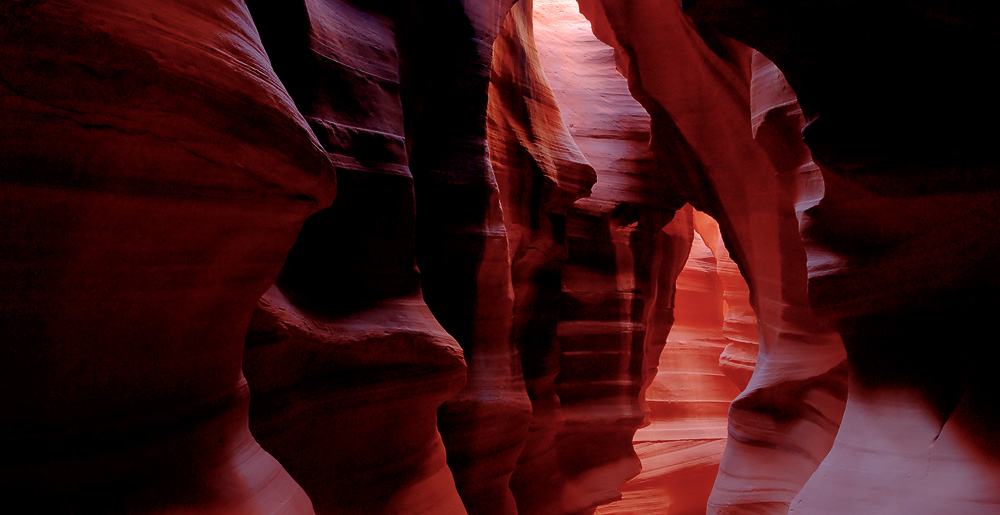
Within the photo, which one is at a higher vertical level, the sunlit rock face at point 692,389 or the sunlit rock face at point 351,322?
the sunlit rock face at point 351,322

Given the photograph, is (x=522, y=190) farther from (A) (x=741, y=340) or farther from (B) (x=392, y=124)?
(A) (x=741, y=340)

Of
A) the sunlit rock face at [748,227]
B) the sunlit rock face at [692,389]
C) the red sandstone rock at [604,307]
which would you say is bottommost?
the sunlit rock face at [692,389]

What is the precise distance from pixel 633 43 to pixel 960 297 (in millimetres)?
3734

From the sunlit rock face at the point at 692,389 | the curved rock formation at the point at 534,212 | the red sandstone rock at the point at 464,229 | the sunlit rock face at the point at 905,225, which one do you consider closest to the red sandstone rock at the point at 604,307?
the curved rock formation at the point at 534,212

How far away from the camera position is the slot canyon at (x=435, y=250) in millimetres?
1312

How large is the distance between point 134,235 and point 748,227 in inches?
171

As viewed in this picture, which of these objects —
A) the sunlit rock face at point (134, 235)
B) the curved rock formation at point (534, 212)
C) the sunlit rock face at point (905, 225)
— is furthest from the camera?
the curved rock formation at point (534, 212)

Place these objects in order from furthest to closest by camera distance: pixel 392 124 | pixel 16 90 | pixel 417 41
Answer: pixel 417 41 < pixel 392 124 < pixel 16 90

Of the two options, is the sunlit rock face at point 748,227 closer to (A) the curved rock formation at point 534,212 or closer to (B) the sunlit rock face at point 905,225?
(A) the curved rock formation at point 534,212

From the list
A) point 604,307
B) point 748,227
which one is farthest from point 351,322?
point 604,307

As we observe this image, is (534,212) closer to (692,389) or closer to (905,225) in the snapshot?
(905,225)

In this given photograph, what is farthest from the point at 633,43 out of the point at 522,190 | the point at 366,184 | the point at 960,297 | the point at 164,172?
the point at 164,172

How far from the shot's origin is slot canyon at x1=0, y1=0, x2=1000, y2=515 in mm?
1312

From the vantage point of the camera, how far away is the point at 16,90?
45.2 inches
